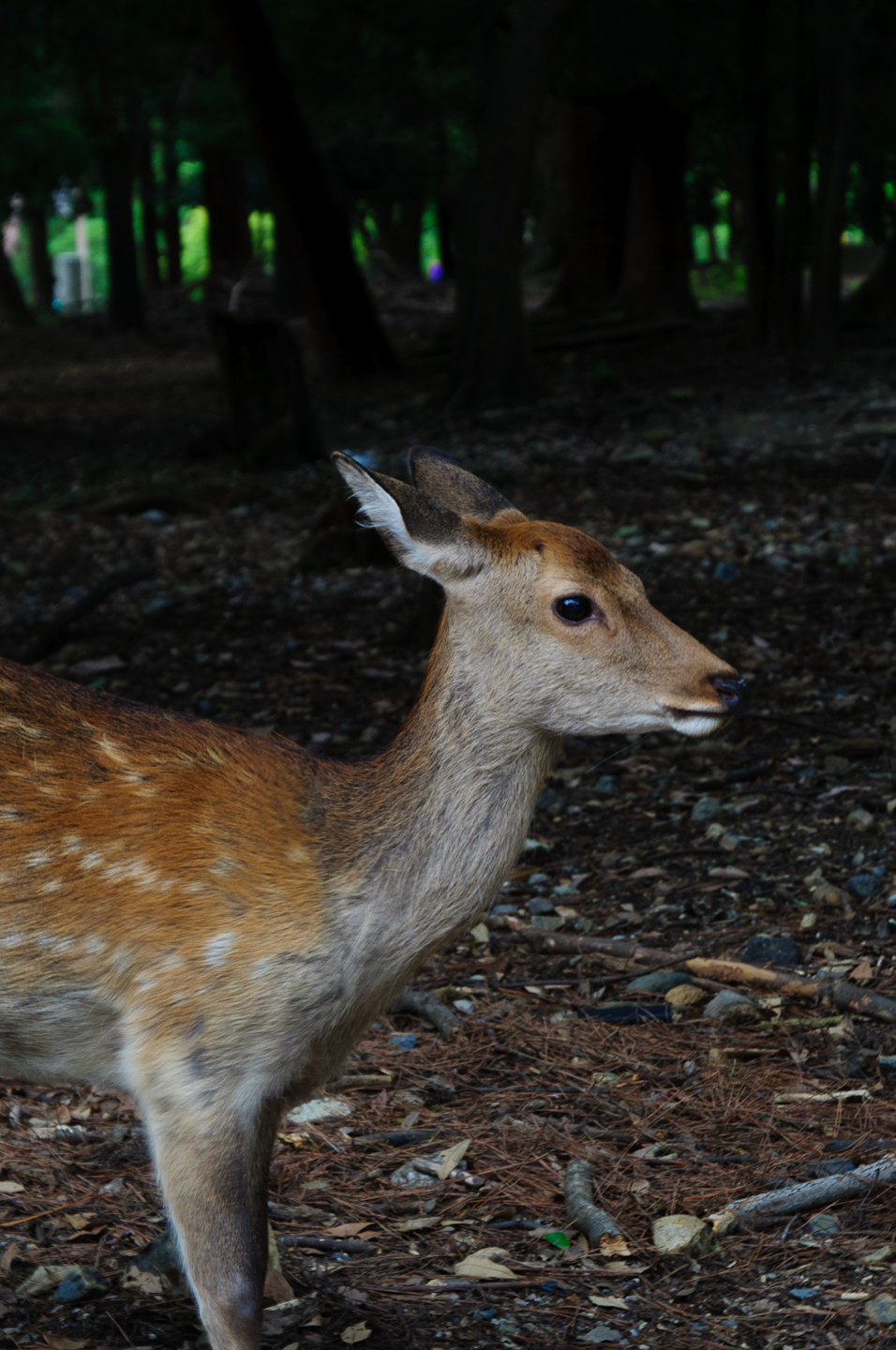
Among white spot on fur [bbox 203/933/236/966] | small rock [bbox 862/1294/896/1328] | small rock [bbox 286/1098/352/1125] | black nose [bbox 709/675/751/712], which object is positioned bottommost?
small rock [bbox 286/1098/352/1125]

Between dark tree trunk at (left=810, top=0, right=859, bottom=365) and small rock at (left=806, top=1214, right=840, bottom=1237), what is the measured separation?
12.4 m

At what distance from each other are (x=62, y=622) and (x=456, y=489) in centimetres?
488

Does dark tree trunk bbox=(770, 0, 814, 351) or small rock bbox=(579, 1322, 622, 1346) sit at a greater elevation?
dark tree trunk bbox=(770, 0, 814, 351)

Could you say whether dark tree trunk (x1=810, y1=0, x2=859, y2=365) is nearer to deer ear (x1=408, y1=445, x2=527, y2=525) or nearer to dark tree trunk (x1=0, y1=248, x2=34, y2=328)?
deer ear (x1=408, y1=445, x2=527, y2=525)

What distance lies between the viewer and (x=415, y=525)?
286 centimetres

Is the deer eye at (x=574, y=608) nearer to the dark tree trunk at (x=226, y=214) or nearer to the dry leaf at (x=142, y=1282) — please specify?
the dry leaf at (x=142, y=1282)

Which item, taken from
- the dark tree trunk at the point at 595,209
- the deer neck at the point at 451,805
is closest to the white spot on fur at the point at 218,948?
the deer neck at the point at 451,805

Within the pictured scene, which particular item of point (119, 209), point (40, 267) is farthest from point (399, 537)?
point (40, 267)

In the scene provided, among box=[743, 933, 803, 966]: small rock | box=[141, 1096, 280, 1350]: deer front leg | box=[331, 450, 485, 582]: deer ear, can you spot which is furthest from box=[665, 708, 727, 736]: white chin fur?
box=[743, 933, 803, 966]: small rock

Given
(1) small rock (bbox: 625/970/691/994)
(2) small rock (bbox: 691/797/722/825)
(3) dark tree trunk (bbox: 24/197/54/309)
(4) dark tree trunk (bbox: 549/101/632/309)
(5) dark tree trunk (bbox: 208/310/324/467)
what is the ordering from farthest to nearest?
(3) dark tree trunk (bbox: 24/197/54/309) → (4) dark tree trunk (bbox: 549/101/632/309) → (5) dark tree trunk (bbox: 208/310/324/467) → (2) small rock (bbox: 691/797/722/825) → (1) small rock (bbox: 625/970/691/994)

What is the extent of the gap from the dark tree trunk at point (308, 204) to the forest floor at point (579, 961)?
20.6ft

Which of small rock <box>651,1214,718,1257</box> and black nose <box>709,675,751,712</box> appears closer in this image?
black nose <box>709,675,751,712</box>

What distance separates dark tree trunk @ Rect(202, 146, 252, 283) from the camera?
2998cm

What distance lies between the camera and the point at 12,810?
287 cm
